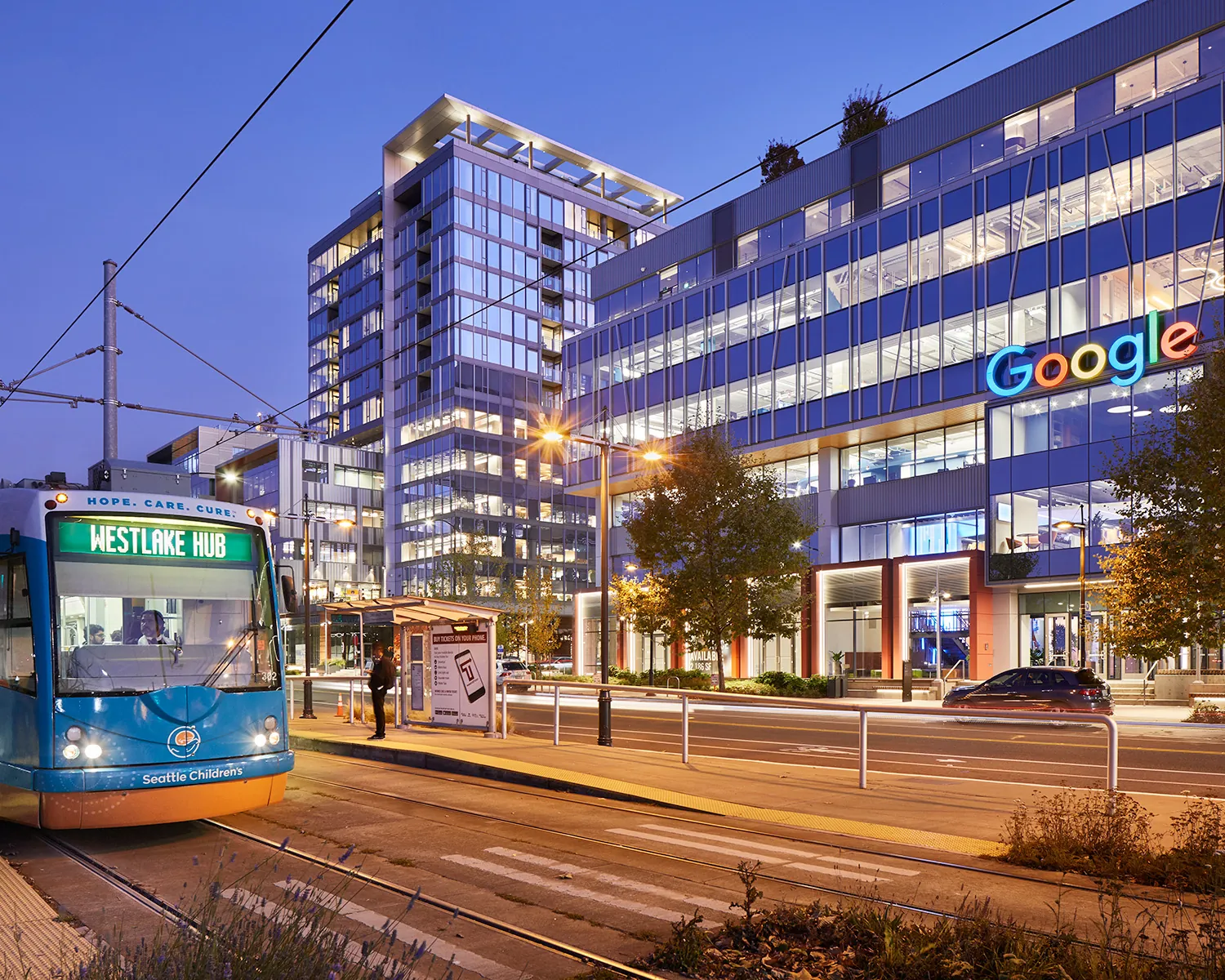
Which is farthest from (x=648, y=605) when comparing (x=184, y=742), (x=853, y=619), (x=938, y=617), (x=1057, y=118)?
(x=184, y=742)

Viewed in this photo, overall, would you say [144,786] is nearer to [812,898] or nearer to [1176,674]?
[812,898]

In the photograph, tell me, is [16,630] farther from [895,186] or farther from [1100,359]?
[895,186]

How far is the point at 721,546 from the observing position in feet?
134

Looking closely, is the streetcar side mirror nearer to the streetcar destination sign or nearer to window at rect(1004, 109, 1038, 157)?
the streetcar destination sign

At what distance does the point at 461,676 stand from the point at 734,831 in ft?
35.6

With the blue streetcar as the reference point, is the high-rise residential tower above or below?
above

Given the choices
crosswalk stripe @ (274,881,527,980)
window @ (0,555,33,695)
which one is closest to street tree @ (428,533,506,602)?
window @ (0,555,33,695)

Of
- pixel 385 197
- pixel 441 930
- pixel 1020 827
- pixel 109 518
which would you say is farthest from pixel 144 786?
pixel 385 197

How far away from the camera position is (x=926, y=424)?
4719cm

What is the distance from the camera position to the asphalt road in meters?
16.5

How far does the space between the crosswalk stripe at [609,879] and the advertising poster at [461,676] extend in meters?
10.5

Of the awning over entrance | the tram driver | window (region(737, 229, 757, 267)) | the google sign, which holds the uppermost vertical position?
window (region(737, 229, 757, 267))

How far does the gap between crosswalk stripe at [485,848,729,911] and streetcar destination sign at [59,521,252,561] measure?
4.12 m

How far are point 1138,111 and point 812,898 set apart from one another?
39417 millimetres
